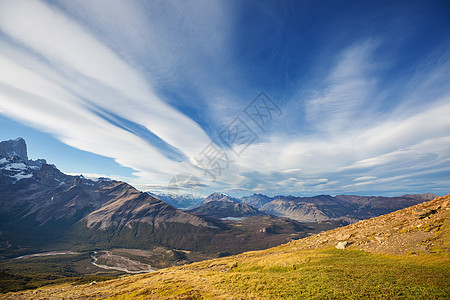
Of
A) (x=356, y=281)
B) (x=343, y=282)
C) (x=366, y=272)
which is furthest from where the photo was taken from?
(x=366, y=272)

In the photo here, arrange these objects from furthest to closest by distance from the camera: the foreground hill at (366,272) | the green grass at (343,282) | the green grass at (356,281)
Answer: the foreground hill at (366,272), the green grass at (343,282), the green grass at (356,281)

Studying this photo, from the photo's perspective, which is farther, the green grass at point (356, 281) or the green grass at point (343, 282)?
the green grass at point (343, 282)

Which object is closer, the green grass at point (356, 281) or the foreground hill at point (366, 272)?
the green grass at point (356, 281)

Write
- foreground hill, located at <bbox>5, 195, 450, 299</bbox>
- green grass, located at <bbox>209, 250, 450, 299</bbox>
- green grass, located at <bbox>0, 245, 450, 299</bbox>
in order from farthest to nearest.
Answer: foreground hill, located at <bbox>5, 195, 450, 299</bbox>
green grass, located at <bbox>0, 245, 450, 299</bbox>
green grass, located at <bbox>209, 250, 450, 299</bbox>

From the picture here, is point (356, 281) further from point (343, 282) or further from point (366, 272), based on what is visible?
point (366, 272)

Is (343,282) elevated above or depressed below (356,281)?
below

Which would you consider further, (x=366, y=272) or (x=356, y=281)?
(x=366, y=272)

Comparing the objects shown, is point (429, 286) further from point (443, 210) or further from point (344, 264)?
point (443, 210)

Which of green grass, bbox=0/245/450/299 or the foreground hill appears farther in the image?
the foreground hill

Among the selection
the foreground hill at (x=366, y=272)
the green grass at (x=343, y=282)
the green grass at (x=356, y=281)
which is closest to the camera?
the green grass at (x=356, y=281)

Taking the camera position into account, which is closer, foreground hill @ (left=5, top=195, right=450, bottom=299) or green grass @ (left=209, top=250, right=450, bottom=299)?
green grass @ (left=209, top=250, right=450, bottom=299)

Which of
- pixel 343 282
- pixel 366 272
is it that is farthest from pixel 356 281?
pixel 366 272

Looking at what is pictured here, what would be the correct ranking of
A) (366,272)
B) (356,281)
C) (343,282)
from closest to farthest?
(356,281), (343,282), (366,272)

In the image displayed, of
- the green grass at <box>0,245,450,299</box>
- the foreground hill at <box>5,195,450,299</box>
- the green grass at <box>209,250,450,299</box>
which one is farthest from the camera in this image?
the foreground hill at <box>5,195,450,299</box>
